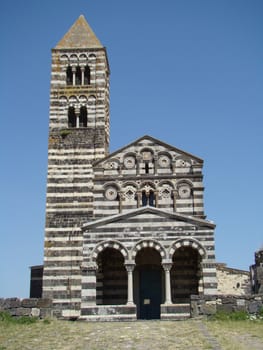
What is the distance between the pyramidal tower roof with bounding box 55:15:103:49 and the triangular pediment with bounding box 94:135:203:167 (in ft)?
29.8

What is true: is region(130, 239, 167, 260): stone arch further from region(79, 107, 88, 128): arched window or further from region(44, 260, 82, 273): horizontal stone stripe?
region(79, 107, 88, 128): arched window

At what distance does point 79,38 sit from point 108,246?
706 inches

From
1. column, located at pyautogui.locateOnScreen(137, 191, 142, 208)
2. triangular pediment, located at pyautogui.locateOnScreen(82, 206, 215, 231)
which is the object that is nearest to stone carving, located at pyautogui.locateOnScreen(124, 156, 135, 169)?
column, located at pyautogui.locateOnScreen(137, 191, 142, 208)

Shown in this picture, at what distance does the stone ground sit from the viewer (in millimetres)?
14039

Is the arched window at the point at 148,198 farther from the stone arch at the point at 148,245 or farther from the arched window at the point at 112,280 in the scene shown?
the stone arch at the point at 148,245

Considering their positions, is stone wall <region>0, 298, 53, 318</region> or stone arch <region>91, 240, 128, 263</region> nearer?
stone wall <region>0, 298, 53, 318</region>

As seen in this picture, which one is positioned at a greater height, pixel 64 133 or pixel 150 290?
pixel 64 133

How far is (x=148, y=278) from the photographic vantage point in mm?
26797

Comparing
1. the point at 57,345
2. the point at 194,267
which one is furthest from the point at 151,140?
the point at 57,345

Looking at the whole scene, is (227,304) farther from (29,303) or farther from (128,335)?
(29,303)

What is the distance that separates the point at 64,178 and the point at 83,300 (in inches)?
401

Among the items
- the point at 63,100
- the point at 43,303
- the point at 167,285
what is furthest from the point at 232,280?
the point at 43,303

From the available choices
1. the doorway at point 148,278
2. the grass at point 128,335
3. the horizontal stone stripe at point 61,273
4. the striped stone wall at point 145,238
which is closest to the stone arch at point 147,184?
the doorway at point 148,278

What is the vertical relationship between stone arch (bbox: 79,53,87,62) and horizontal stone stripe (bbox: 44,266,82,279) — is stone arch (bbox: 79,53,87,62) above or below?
above
